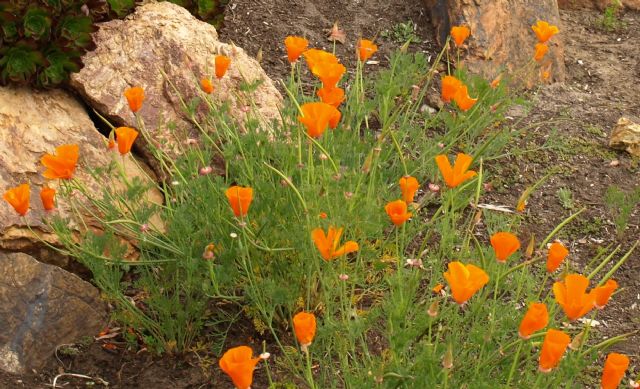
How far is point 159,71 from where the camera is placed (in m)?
4.15

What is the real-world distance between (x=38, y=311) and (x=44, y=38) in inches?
50.1

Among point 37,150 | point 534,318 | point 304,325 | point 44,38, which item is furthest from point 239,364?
point 44,38

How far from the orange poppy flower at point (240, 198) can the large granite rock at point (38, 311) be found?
1.05 metres

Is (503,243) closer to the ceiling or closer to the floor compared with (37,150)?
closer to the ceiling

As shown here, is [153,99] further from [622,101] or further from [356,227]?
[622,101]

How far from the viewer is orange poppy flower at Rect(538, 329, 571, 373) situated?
1998 millimetres

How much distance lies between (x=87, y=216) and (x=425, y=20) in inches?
117

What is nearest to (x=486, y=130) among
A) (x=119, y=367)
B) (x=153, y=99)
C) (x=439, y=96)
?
(x=439, y=96)

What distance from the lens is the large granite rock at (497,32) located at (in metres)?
5.35

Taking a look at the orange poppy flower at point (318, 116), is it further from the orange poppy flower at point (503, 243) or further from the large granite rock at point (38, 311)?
the large granite rock at point (38, 311)

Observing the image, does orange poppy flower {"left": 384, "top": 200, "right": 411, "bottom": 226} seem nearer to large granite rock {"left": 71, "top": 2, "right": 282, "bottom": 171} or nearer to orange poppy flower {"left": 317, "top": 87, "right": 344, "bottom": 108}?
orange poppy flower {"left": 317, "top": 87, "right": 344, "bottom": 108}

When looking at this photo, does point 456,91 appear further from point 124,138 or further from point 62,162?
point 62,162

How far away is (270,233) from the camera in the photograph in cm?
313

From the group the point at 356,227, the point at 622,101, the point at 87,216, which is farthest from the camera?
the point at 622,101
